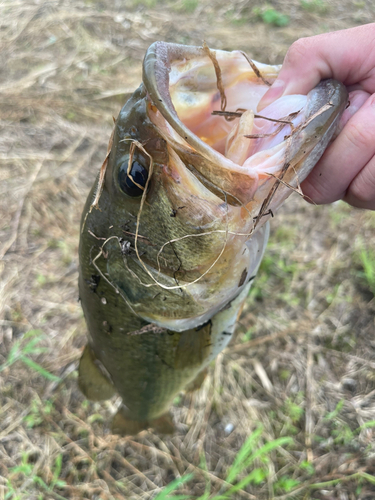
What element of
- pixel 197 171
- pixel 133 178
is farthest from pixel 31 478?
pixel 197 171

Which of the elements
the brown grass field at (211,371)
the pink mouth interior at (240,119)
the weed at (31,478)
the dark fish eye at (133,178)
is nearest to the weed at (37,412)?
the brown grass field at (211,371)

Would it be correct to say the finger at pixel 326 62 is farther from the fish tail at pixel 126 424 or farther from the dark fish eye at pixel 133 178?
the fish tail at pixel 126 424

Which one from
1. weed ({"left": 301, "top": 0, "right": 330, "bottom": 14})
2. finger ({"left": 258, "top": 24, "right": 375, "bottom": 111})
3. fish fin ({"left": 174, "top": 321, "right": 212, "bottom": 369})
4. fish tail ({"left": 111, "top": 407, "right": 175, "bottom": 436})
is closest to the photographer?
finger ({"left": 258, "top": 24, "right": 375, "bottom": 111})

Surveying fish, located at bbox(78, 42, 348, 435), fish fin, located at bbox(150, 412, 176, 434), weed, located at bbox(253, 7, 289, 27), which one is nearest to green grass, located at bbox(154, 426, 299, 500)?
fish fin, located at bbox(150, 412, 176, 434)

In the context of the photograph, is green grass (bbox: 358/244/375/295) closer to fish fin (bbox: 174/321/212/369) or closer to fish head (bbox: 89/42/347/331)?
fish fin (bbox: 174/321/212/369)

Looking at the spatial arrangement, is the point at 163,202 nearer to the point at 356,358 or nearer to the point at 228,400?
the point at 228,400

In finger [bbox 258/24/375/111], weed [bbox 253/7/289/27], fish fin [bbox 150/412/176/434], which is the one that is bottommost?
fish fin [bbox 150/412/176/434]

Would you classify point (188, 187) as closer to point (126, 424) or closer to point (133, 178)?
point (133, 178)
